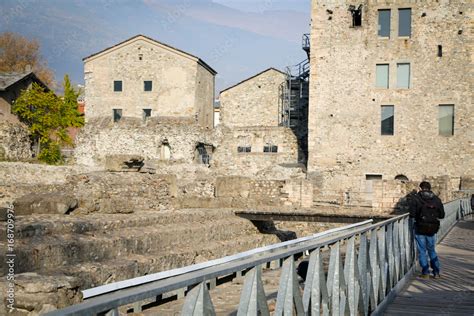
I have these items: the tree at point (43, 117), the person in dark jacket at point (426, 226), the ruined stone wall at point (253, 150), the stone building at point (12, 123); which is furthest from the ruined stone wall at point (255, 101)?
the person in dark jacket at point (426, 226)

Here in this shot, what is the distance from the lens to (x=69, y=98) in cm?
4572

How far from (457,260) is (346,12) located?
23.9m

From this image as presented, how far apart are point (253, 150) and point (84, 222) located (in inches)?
964

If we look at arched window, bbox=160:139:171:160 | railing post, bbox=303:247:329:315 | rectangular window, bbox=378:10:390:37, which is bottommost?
railing post, bbox=303:247:329:315

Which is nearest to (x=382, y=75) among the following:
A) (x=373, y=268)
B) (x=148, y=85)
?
(x=148, y=85)

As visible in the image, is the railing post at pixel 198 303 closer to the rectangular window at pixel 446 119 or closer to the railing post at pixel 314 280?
the railing post at pixel 314 280

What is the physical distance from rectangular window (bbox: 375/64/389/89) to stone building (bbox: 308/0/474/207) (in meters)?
0.04

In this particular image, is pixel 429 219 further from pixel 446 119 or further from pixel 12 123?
pixel 12 123

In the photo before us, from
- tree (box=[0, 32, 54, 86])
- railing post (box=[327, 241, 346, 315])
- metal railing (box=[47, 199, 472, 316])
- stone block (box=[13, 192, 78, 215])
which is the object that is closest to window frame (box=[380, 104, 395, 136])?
stone block (box=[13, 192, 78, 215])

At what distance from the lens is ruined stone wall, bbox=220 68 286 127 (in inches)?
1641

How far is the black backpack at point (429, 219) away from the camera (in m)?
9.38

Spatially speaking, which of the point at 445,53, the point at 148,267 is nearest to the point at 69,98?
the point at 445,53

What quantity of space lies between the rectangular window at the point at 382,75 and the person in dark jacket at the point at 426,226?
77.8 ft

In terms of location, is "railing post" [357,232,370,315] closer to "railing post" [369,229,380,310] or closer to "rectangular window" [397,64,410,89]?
"railing post" [369,229,380,310]
